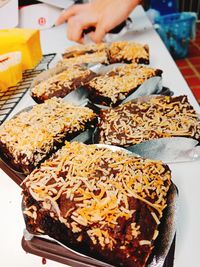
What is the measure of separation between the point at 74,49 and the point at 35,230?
3.60 feet

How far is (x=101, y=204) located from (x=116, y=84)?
25.8 inches

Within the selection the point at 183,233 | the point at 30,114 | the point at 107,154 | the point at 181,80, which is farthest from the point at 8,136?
the point at 181,80

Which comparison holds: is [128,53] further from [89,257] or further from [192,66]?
[192,66]

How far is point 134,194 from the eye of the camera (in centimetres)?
74

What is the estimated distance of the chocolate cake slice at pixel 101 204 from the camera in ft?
2.32

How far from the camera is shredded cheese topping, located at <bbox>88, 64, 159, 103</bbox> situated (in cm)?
126

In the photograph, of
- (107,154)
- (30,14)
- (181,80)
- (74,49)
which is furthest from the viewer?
(30,14)

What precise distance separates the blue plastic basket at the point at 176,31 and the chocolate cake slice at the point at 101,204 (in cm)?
256

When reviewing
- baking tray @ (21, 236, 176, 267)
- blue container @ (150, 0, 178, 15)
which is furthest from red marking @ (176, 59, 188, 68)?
baking tray @ (21, 236, 176, 267)

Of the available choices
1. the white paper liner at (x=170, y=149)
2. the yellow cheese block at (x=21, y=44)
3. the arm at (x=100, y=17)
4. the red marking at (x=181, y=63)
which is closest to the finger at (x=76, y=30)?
the arm at (x=100, y=17)

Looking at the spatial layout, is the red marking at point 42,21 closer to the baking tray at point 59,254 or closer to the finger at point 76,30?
the finger at point 76,30

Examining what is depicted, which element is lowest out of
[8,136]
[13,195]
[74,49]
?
[13,195]

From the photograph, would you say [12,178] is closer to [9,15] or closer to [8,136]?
[8,136]

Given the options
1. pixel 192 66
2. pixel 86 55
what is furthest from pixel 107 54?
pixel 192 66
